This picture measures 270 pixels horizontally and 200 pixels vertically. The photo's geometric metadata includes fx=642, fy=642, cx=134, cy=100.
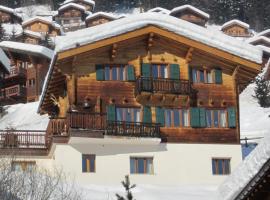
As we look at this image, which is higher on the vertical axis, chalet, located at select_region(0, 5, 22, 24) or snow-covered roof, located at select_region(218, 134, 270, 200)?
chalet, located at select_region(0, 5, 22, 24)

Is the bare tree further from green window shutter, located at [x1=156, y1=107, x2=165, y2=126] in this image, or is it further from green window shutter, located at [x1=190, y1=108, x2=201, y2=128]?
green window shutter, located at [x1=190, y1=108, x2=201, y2=128]

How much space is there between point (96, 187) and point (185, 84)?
6.10 m

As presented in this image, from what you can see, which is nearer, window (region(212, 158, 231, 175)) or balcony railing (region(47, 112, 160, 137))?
balcony railing (region(47, 112, 160, 137))

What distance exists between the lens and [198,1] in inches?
3563

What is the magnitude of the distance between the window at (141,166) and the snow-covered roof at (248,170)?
1526 cm

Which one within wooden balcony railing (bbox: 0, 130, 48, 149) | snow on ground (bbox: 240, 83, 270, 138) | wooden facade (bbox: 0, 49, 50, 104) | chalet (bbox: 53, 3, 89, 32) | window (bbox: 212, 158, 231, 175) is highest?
chalet (bbox: 53, 3, 89, 32)

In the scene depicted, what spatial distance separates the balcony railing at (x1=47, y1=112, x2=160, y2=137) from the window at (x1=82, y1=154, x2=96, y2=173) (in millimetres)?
1124

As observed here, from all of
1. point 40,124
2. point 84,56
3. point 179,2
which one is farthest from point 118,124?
point 179,2

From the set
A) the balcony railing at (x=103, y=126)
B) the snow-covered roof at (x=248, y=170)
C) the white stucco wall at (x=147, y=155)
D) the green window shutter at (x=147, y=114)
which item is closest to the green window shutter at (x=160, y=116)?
the green window shutter at (x=147, y=114)

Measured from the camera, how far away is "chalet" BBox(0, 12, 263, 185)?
24.9m

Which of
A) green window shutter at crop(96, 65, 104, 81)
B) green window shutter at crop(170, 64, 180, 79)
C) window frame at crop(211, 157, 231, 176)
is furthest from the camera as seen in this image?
green window shutter at crop(170, 64, 180, 79)

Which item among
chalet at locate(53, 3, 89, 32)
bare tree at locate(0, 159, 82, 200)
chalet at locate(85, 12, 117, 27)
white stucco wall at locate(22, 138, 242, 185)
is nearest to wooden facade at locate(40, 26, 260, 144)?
white stucco wall at locate(22, 138, 242, 185)

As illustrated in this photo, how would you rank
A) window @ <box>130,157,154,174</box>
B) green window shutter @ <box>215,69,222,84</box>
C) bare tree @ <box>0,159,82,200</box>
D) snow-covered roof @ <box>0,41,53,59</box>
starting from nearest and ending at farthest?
bare tree @ <box>0,159,82,200</box>
window @ <box>130,157,154,174</box>
green window shutter @ <box>215,69,222,84</box>
snow-covered roof @ <box>0,41,53,59</box>

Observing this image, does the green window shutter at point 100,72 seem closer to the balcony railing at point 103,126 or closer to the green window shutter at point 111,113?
the green window shutter at point 111,113
